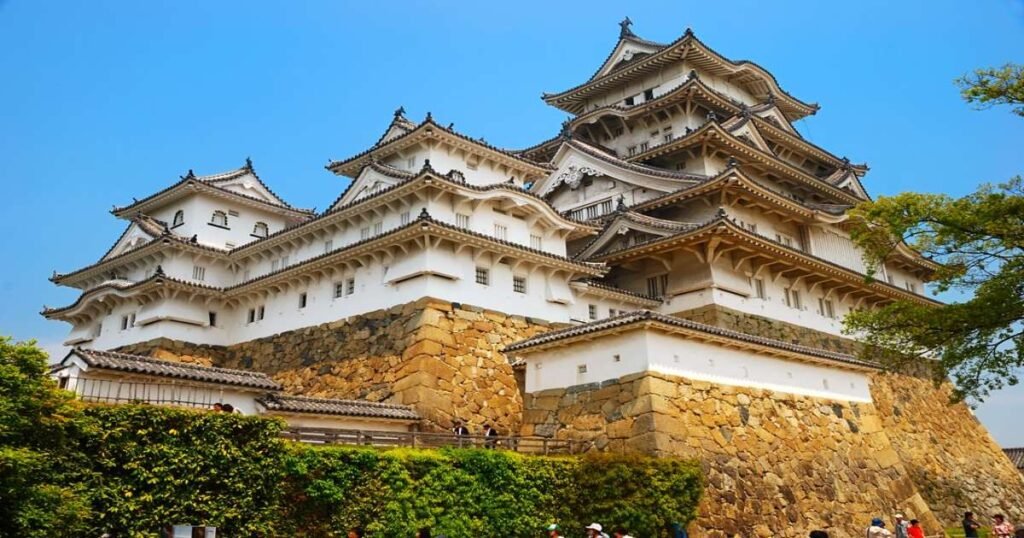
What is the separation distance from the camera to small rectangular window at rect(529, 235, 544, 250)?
86.6 ft

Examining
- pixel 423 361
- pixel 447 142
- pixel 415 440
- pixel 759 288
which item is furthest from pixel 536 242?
pixel 415 440

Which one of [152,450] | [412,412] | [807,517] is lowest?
[807,517]

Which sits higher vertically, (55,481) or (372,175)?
(372,175)

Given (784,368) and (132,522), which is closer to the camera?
(132,522)

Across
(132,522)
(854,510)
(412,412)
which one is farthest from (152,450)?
(854,510)

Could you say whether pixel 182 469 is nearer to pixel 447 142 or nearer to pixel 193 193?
pixel 447 142

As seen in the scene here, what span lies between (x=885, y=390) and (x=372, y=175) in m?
22.3

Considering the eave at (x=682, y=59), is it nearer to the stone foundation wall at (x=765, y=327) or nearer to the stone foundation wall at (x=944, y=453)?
the stone foundation wall at (x=765, y=327)

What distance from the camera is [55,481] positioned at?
1089 centimetres

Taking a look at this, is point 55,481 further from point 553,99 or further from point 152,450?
point 553,99

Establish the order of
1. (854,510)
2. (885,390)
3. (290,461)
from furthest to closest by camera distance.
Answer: (885,390) < (854,510) < (290,461)

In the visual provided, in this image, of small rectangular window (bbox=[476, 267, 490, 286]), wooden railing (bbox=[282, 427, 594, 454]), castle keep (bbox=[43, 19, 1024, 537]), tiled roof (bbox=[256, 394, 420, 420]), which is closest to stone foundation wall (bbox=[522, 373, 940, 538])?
castle keep (bbox=[43, 19, 1024, 537])

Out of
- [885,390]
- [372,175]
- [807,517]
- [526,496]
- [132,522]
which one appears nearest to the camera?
[132,522]

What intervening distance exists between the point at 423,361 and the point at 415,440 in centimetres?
543
